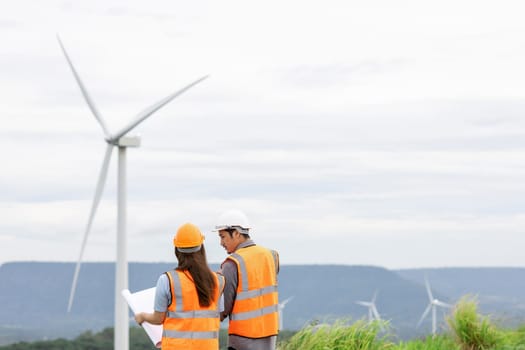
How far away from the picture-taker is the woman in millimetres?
9000

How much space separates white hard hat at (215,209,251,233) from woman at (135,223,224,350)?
2.41ft

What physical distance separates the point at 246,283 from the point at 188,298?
2.82 feet

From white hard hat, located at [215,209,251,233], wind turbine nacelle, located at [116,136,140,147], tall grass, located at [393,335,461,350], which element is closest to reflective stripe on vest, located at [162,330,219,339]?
white hard hat, located at [215,209,251,233]

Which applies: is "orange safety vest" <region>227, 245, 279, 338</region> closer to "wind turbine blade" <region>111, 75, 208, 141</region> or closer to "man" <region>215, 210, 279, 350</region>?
"man" <region>215, 210, 279, 350</region>

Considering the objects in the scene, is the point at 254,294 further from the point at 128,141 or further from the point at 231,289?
the point at 128,141

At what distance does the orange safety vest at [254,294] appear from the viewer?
9758mm

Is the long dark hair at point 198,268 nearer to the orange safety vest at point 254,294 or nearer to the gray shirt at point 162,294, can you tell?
the gray shirt at point 162,294

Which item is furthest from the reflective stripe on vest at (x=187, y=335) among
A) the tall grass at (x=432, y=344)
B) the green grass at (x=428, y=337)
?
the tall grass at (x=432, y=344)

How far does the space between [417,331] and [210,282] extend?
1086 cm

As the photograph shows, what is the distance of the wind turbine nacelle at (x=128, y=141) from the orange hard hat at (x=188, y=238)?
2332 centimetres

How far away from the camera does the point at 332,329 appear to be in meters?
15.4

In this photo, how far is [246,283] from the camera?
9758mm

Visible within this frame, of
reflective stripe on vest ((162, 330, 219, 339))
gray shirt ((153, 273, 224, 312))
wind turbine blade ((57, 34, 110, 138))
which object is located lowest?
reflective stripe on vest ((162, 330, 219, 339))

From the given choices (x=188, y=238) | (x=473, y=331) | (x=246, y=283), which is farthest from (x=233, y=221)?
(x=473, y=331)
